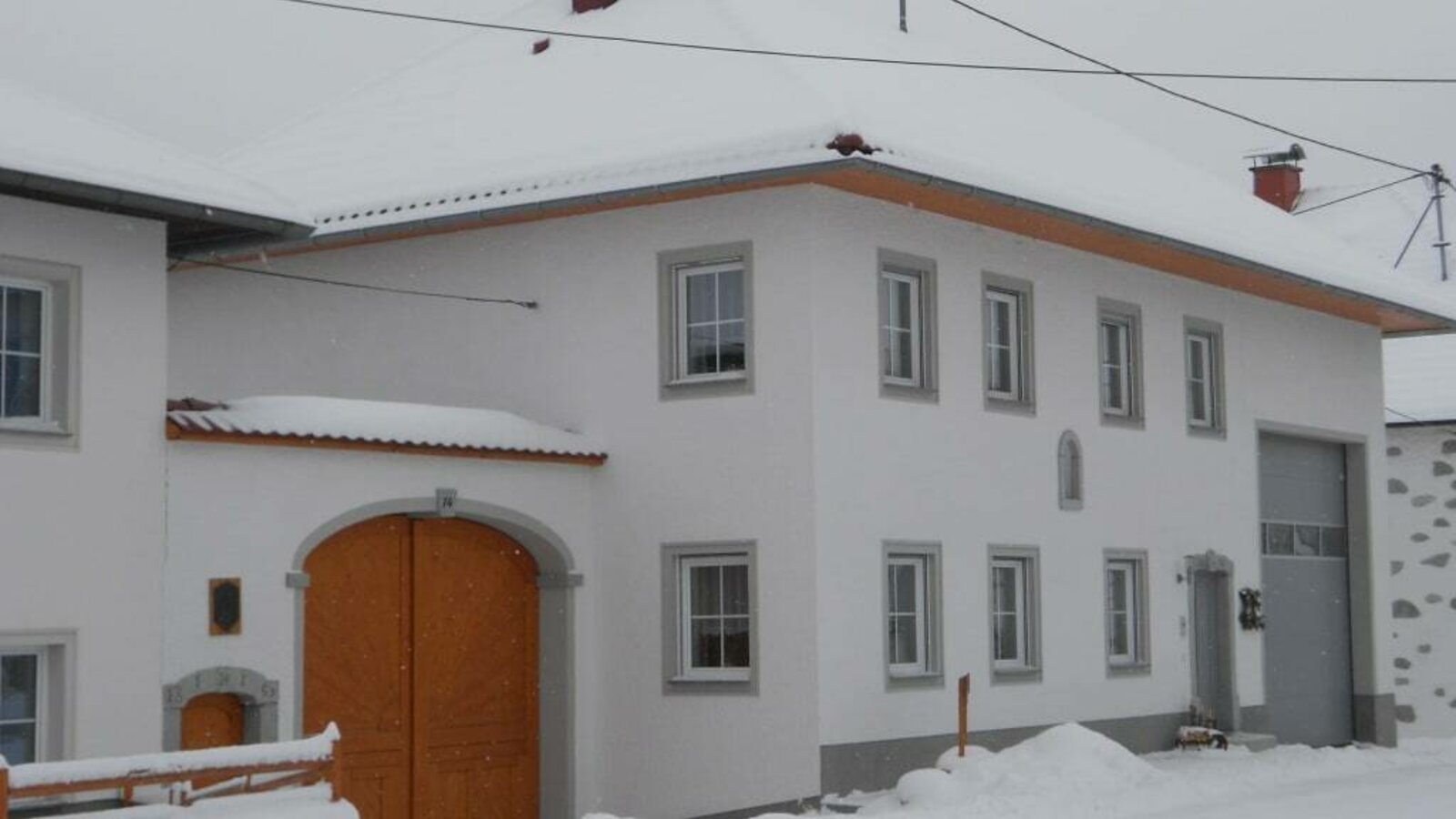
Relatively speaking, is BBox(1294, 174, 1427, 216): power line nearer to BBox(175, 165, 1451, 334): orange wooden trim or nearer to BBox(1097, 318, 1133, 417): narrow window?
BBox(175, 165, 1451, 334): orange wooden trim

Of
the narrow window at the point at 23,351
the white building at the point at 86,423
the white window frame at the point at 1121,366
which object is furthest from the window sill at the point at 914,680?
the narrow window at the point at 23,351

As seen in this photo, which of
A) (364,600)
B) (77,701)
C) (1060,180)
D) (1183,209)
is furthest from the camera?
(1183,209)

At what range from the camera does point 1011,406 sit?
2095 centimetres

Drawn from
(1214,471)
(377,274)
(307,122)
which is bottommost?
(1214,471)

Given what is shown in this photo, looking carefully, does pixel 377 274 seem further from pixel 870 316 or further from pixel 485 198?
pixel 870 316

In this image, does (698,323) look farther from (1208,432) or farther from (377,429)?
(1208,432)

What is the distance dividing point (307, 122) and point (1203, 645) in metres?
10.8

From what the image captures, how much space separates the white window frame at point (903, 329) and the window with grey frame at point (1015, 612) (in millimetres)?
1893

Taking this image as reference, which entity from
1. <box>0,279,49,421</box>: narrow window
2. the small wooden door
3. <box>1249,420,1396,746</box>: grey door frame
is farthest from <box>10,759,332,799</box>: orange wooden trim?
<box>1249,420,1396,746</box>: grey door frame

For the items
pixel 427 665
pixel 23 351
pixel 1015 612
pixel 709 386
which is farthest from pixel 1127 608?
pixel 23 351

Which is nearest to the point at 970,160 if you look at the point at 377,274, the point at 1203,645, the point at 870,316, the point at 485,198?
the point at 870,316

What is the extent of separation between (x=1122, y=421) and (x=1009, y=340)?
82.5 inches

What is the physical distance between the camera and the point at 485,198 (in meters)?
19.7

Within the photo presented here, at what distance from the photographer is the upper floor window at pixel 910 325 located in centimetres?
1964
